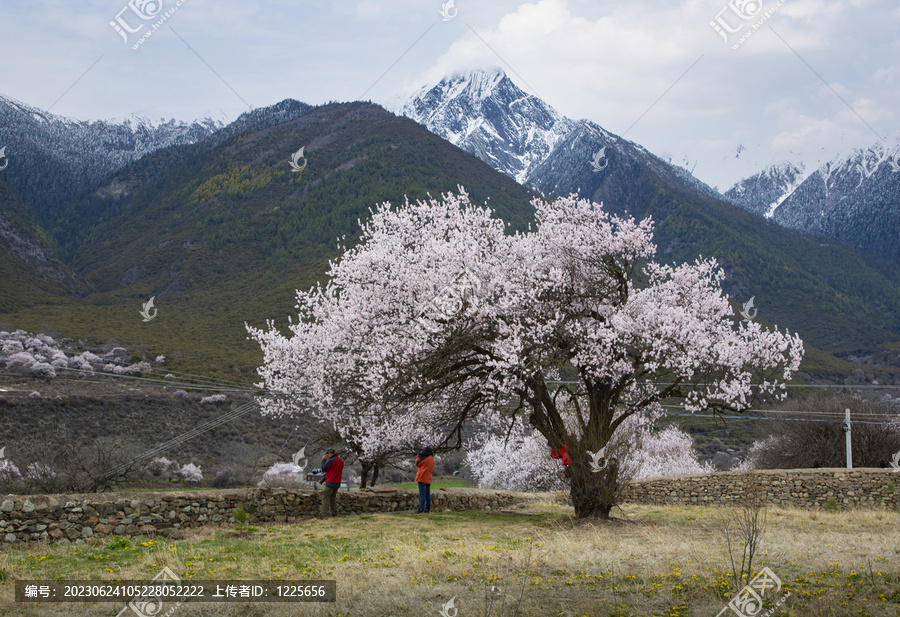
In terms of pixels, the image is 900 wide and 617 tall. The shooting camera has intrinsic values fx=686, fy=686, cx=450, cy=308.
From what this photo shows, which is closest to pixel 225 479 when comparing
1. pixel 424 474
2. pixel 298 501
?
pixel 298 501

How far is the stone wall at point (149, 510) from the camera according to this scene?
11.3 m

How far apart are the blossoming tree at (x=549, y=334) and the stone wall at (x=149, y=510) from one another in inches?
95.6

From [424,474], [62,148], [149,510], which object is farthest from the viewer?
[62,148]

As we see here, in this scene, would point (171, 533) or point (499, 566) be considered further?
point (171, 533)

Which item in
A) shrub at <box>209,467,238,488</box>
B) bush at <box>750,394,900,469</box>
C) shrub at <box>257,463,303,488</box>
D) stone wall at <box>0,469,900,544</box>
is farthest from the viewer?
bush at <box>750,394,900,469</box>

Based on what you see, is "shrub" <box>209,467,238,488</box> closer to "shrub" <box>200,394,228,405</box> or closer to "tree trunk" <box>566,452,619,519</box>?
"shrub" <box>200,394,228,405</box>

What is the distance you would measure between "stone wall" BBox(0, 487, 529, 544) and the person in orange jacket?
1.24 m

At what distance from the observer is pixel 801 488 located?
20.8 m

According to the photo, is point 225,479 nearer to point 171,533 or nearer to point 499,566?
point 171,533

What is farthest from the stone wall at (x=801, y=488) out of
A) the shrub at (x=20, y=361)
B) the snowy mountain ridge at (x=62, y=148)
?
the snowy mountain ridge at (x=62, y=148)

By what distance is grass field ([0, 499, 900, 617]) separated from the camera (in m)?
6.87

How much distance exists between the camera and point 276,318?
180 ft

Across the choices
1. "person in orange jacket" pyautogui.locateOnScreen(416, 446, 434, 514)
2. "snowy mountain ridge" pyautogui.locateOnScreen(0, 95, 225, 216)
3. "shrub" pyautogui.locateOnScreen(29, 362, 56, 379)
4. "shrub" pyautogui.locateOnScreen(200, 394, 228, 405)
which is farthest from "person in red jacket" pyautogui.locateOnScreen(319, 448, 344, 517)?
"snowy mountain ridge" pyautogui.locateOnScreen(0, 95, 225, 216)

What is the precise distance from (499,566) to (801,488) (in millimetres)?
15528
